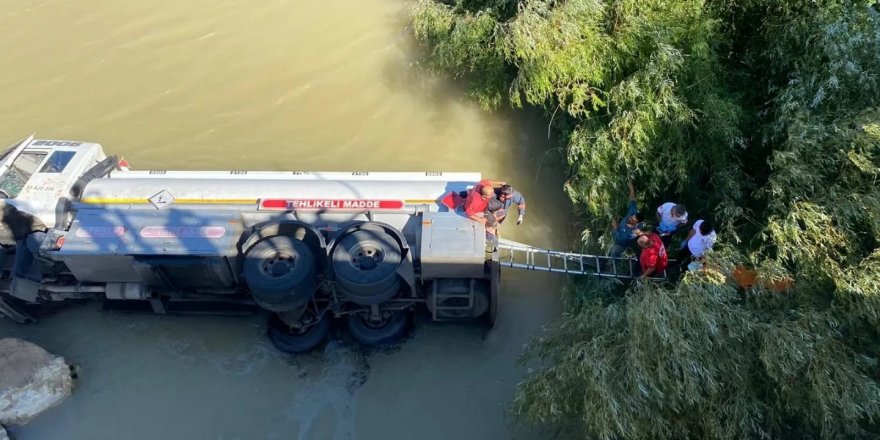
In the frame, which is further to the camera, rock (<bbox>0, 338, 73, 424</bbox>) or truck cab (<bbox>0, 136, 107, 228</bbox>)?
truck cab (<bbox>0, 136, 107, 228</bbox>)

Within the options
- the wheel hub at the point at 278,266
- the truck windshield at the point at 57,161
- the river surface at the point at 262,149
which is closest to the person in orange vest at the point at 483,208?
the river surface at the point at 262,149

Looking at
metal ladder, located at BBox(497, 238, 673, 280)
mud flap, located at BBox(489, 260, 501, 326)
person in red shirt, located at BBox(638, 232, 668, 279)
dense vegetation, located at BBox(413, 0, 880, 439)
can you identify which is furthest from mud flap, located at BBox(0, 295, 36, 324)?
person in red shirt, located at BBox(638, 232, 668, 279)

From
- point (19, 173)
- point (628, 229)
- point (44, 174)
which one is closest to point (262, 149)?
point (44, 174)

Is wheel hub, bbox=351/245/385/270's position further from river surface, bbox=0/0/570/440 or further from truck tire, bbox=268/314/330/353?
river surface, bbox=0/0/570/440

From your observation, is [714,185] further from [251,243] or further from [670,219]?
[251,243]

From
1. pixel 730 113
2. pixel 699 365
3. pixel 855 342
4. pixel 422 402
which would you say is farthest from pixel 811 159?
pixel 422 402

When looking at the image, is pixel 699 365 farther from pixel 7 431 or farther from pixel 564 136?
pixel 7 431

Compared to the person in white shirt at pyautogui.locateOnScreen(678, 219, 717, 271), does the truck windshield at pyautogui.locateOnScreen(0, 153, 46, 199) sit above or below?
above
